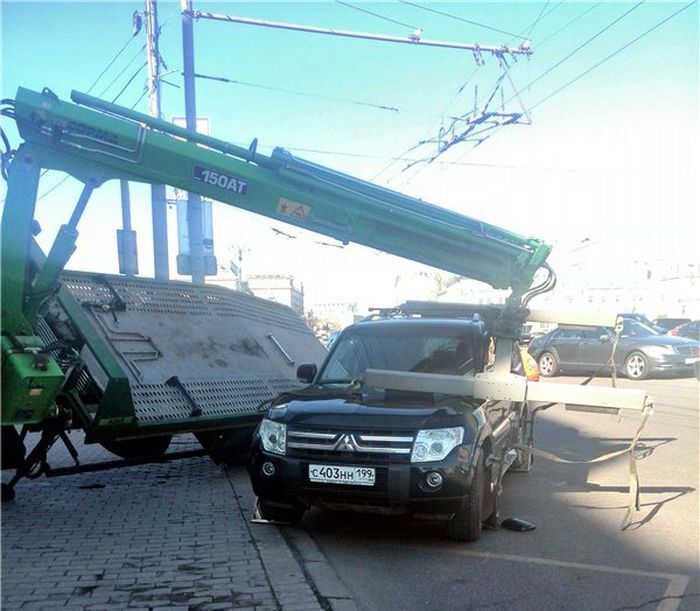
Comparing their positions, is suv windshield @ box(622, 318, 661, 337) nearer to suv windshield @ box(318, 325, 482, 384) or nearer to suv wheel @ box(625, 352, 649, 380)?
suv wheel @ box(625, 352, 649, 380)

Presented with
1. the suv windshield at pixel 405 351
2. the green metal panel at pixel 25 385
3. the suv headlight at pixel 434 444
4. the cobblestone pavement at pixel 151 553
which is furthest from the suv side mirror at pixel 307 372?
the green metal panel at pixel 25 385

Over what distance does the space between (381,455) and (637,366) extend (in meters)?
14.8

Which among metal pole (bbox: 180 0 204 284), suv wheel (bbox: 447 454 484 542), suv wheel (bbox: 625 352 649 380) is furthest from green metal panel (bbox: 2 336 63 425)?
suv wheel (bbox: 625 352 649 380)

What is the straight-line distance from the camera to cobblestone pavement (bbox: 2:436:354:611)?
13.0 ft

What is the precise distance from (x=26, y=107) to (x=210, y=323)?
3290 millimetres

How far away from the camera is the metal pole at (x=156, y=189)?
12.5m

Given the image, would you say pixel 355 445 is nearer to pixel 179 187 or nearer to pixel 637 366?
pixel 179 187

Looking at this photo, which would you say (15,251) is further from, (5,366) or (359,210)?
(359,210)

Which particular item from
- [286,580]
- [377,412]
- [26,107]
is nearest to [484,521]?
[377,412]

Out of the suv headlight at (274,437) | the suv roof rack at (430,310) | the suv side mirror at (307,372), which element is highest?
the suv roof rack at (430,310)

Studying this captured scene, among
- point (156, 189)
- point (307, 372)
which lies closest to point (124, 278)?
point (307, 372)

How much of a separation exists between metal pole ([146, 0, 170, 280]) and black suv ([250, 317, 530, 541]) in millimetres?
7954

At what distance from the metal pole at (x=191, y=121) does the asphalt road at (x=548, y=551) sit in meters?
7.19

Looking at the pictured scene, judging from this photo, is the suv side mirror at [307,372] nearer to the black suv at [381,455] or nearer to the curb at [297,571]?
the black suv at [381,455]
